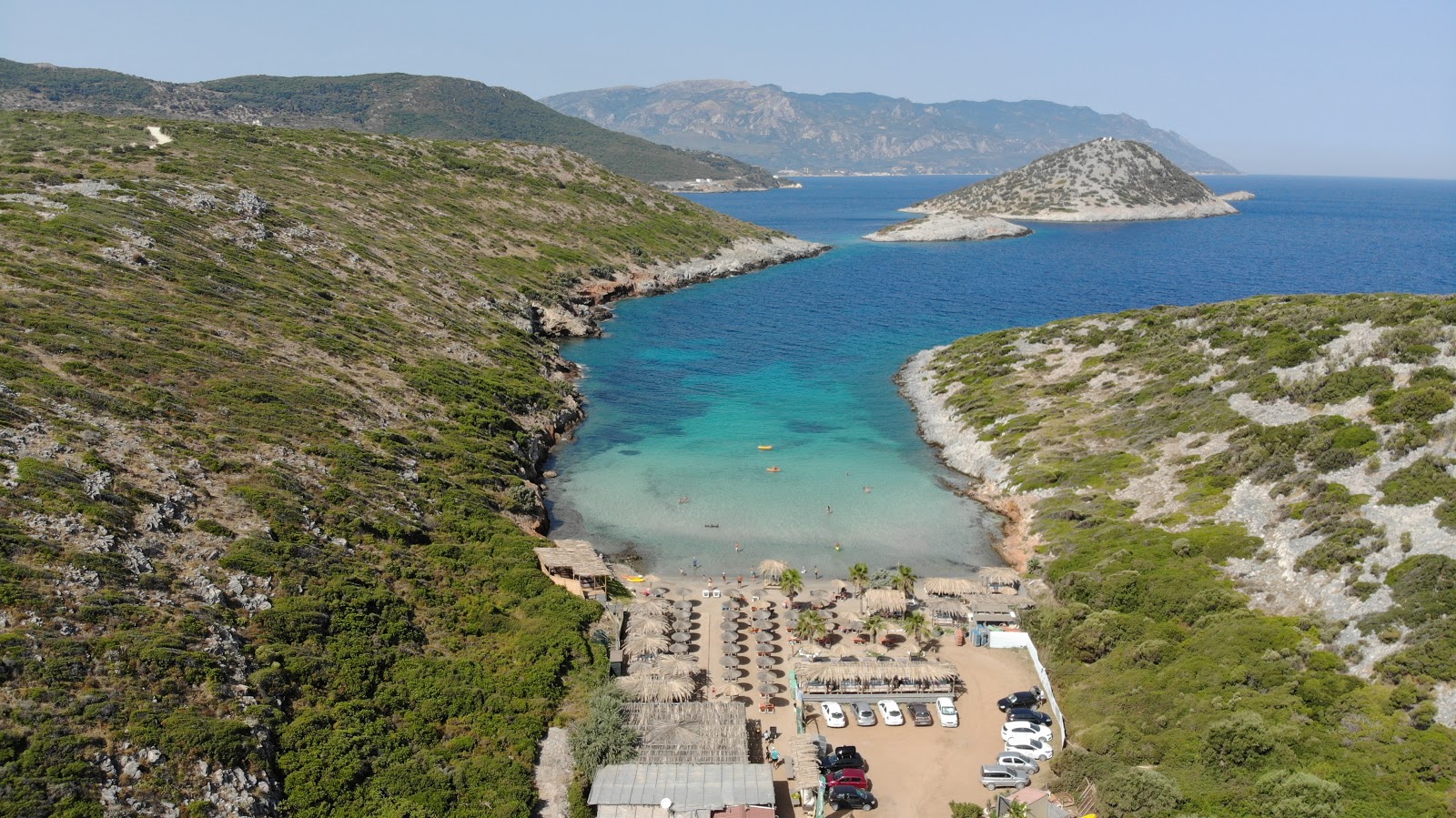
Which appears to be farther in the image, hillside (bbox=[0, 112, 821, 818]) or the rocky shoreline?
the rocky shoreline

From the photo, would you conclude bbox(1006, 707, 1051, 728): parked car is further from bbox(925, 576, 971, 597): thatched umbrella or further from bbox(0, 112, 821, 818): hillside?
bbox(0, 112, 821, 818): hillside

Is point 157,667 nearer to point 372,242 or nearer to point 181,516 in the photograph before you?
point 181,516

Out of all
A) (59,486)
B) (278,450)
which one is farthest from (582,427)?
(59,486)

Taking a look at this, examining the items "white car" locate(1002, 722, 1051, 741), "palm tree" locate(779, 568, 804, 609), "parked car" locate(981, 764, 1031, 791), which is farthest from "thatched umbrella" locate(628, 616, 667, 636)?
"white car" locate(1002, 722, 1051, 741)

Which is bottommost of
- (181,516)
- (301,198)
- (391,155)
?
(181,516)

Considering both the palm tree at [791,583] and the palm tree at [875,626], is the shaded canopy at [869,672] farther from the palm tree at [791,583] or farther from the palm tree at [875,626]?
the palm tree at [791,583]
